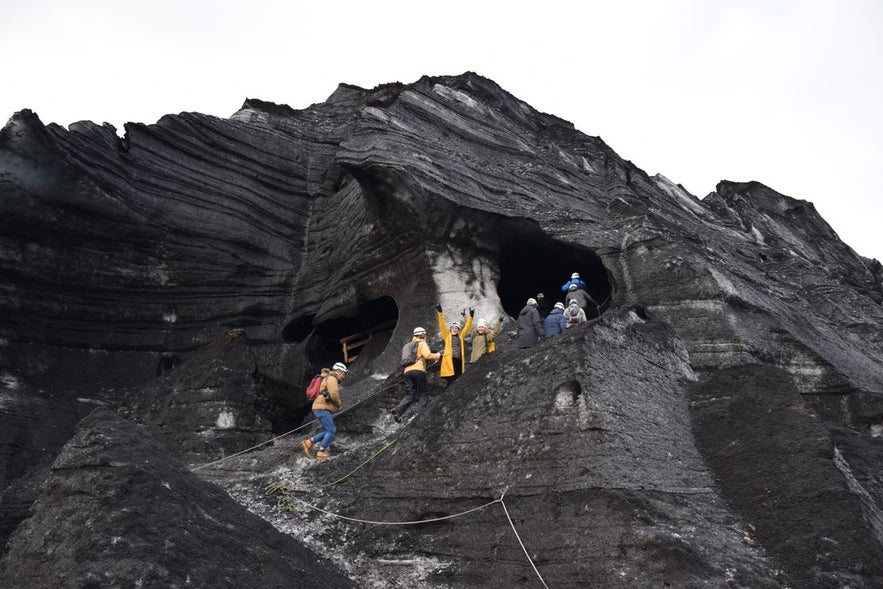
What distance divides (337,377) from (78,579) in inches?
233

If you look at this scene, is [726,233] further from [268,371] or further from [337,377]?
[337,377]

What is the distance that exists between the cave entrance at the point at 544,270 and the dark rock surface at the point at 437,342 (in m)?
0.10

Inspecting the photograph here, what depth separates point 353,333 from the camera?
20.4 m

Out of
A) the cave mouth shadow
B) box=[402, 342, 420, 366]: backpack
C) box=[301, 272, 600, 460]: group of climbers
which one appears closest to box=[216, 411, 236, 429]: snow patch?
box=[301, 272, 600, 460]: group of climbers

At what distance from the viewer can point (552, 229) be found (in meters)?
16.9

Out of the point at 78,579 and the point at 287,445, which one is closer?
the point at 78,579

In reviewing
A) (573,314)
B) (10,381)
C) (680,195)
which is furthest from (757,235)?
(10,381)

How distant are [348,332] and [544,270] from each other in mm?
5470

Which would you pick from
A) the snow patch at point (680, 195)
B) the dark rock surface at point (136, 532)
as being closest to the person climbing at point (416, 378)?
the dark rock surface at point (136, 532)

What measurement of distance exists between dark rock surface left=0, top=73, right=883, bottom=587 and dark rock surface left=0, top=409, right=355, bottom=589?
5.50ft

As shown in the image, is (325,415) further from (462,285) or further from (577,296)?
(462,285)

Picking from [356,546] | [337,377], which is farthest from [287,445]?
[356,546]

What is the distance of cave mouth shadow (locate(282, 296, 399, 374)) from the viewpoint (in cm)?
1917

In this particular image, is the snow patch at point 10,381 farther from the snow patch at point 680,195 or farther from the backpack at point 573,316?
the snow patch at point 680,195
